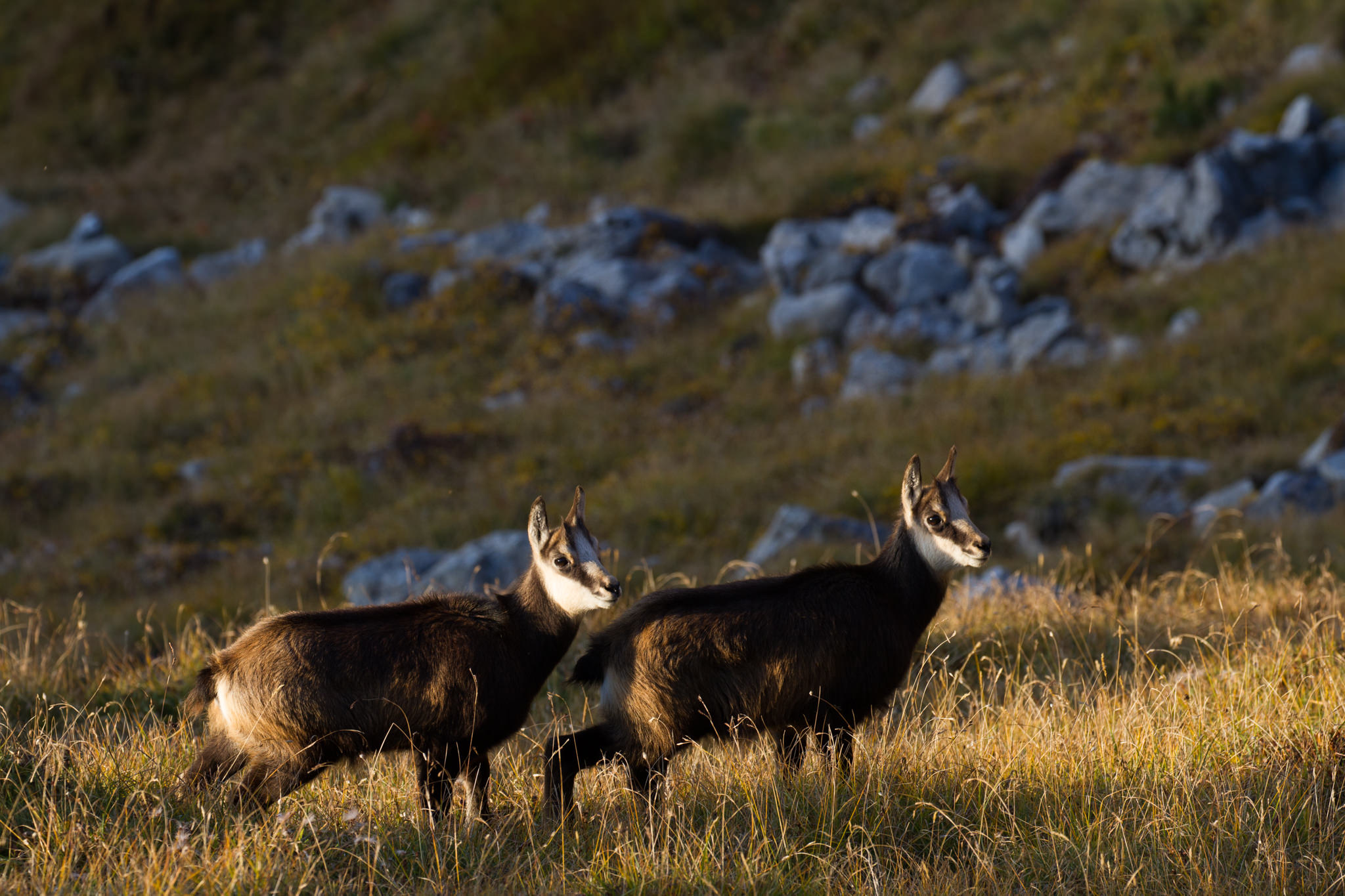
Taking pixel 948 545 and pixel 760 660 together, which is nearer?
pixel 760 660

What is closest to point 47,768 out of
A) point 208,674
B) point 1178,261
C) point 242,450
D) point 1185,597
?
point 208,674

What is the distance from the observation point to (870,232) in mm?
22500

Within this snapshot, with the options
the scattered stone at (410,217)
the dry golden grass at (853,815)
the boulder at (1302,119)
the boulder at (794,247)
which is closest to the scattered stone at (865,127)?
the boulder at (794,247)

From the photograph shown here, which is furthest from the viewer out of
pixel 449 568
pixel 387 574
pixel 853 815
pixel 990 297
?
pixel 990 297

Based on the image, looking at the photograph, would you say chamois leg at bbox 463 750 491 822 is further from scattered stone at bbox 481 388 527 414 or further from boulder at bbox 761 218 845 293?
boulder at bbox 761 218 845 293

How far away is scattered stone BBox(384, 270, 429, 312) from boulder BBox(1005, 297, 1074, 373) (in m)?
11.6

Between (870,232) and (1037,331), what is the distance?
15.6ft

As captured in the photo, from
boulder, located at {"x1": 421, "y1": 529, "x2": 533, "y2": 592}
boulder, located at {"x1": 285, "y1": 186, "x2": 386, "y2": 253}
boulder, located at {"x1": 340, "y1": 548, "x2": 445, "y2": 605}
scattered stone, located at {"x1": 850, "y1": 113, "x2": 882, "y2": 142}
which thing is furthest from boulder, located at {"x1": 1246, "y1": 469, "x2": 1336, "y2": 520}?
boulder, located at {"x1": 285, "y1": 186, "x2": 386, "y2": 253}

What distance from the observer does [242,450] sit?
19.4 m

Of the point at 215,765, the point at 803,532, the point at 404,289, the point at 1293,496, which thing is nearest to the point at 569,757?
the point at 215,765

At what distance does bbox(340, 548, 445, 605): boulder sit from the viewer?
490 inches

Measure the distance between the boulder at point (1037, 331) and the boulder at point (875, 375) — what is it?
1555 millimetres

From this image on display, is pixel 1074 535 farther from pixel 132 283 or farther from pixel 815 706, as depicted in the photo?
pixel 132 283

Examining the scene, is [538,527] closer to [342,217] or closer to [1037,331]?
[1037,331]
